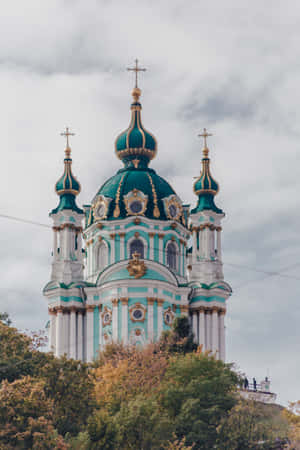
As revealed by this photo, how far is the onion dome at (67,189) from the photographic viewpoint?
7119 centimetres

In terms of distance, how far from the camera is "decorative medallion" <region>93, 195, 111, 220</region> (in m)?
70.5

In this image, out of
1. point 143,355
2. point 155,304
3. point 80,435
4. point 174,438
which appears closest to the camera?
point 80,435

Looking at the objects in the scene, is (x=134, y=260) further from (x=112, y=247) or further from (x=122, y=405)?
(x=122, y=405)

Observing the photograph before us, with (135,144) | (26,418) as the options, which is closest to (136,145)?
(135,144)

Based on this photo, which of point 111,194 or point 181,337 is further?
point 111,194

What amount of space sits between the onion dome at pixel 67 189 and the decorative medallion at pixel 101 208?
0.97m

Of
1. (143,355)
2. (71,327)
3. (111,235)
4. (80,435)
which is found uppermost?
(111,235)

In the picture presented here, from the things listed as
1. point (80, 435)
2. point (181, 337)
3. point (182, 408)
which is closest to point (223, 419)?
point (182, 408)

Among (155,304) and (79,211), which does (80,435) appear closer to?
(155,304)

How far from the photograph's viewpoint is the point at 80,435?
39.2m

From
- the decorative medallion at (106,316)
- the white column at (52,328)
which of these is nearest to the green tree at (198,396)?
the decorative medallion at (106,316)

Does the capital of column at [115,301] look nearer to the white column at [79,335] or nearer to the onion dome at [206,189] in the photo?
the white column at [79,335]

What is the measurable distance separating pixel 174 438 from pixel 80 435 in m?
4.48

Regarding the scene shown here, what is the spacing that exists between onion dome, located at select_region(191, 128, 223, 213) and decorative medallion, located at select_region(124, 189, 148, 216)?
145 inches
